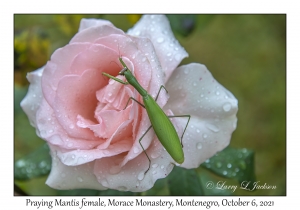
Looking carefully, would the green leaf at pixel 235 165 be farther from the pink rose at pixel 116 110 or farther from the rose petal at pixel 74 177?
the rose petal at pixel 74 177

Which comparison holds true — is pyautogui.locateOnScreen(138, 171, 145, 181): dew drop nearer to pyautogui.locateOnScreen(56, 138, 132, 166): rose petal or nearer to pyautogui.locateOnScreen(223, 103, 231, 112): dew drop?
pyautogui.locateOnScreen(56, 138, 132, 166): rose petal

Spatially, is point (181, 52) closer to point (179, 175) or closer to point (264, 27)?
point (179, 175)

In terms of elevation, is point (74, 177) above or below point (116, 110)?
below

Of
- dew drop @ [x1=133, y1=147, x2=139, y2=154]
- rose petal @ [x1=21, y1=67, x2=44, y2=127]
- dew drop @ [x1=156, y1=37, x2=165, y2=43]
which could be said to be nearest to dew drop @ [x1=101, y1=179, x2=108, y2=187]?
dew drop @ [x1=133, y1=147, x2=139, y2=154]

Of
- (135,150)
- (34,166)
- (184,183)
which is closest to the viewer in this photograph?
(135,150)

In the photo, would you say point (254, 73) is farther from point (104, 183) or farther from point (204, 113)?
point (104, 183)

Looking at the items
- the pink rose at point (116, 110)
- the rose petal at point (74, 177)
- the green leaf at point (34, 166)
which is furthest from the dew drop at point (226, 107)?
the green leaf at point (34, 166)

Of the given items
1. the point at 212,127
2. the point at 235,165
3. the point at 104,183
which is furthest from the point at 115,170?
the point at 235,165
